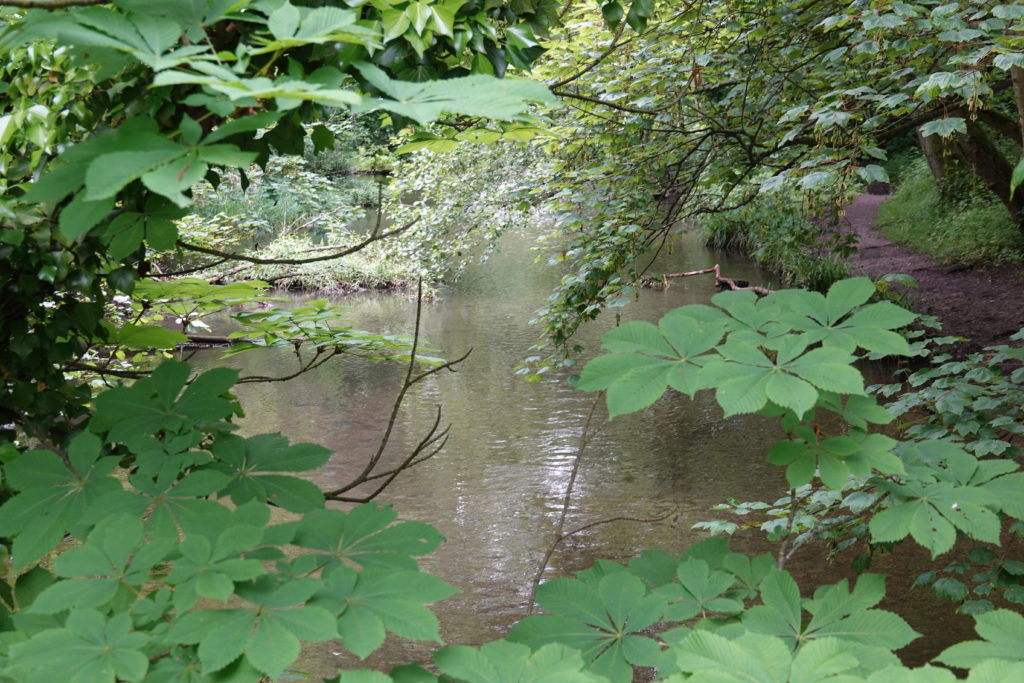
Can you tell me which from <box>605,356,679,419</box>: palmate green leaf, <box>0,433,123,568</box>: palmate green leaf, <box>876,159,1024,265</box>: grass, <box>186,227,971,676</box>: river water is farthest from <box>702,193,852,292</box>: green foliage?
<box>0,433,123,568</box>: palmate green leaf

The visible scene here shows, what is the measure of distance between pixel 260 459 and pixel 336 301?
12.9 metres

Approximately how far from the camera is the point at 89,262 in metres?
1.63

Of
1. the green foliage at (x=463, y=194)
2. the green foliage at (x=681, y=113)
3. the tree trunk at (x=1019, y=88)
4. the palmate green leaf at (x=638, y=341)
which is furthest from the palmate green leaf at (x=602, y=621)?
the green foliage at (x=463, y=194)

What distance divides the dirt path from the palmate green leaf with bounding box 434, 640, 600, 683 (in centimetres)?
589

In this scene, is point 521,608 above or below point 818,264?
below

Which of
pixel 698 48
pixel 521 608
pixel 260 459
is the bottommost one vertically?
pixel 521 608

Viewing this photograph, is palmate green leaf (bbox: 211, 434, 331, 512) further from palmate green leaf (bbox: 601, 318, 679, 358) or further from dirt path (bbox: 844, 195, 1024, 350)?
dirt path (bbox: 844, 195, 1024, 350)

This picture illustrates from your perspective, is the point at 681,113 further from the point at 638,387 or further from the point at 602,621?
the point at 602,621

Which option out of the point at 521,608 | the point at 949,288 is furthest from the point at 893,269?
the point at 521,608

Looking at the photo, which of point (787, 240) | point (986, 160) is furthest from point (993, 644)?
point (986, 160)

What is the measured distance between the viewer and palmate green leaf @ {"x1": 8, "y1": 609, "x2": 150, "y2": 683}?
0.89 m

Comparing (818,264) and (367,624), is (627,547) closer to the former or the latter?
(367,624)

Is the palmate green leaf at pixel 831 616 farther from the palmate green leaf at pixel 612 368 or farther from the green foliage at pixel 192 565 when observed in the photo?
the green foliage at pixel 192 565

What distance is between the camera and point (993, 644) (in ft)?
3.47
